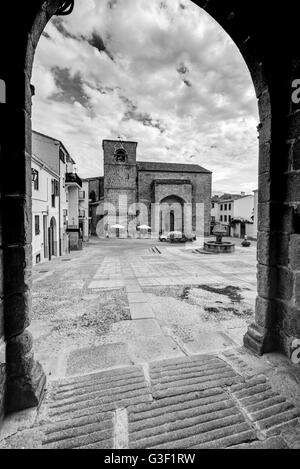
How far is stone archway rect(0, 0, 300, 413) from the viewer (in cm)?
179

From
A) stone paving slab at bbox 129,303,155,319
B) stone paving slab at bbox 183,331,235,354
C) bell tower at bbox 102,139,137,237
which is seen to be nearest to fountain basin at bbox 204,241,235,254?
stone paving slab at bbox 129,303,155,319

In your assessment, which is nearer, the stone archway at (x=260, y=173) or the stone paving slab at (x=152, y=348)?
the stone archway at (x=260, y=173)

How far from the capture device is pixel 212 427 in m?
1.73

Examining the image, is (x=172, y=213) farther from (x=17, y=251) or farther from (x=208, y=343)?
(x=17, y=251)

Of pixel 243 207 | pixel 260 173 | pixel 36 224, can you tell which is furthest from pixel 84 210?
pixel 243 207

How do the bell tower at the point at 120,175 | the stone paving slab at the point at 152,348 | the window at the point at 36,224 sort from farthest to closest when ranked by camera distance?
the bell tower at the point at 120,175, the window at the point at 36,224, the stone paving slab at the point at 152,348

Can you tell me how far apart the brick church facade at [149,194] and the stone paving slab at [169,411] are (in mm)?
28437

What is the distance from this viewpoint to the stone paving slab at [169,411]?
1620mm

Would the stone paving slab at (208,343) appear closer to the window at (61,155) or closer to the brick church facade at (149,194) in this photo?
the window at (61,155)

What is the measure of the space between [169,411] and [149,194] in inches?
1278

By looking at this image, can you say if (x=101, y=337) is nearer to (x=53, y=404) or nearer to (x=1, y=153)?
(x=53, y=404)

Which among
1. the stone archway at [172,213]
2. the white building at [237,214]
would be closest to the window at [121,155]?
the stone archway at [172,213]

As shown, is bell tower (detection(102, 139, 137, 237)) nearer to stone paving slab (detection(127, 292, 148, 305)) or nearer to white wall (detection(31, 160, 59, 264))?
white wall (detection(31, 160, 59, 264))

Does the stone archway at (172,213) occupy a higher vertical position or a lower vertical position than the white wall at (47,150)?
lower
